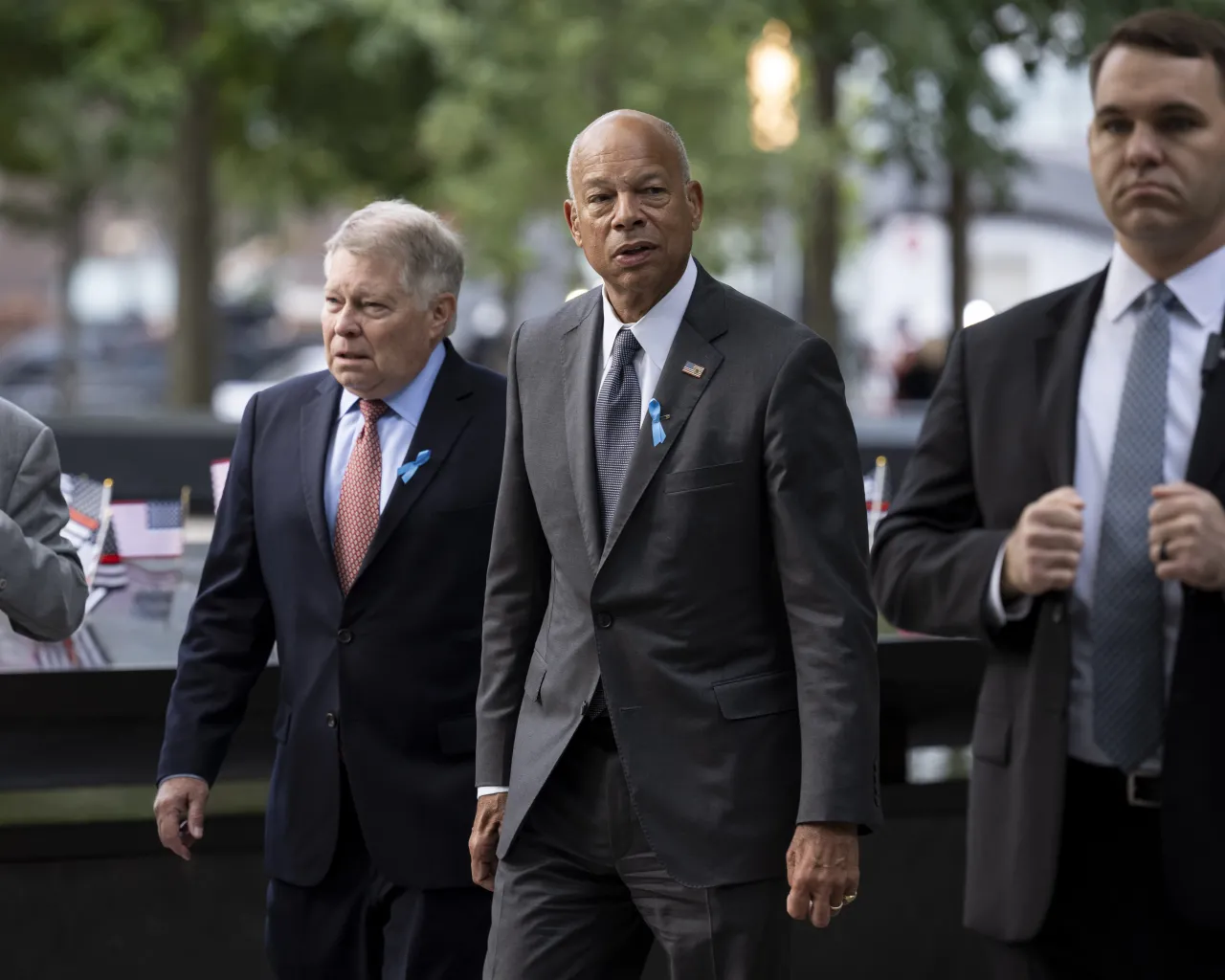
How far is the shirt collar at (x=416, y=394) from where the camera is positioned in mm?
4500

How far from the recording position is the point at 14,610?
4.28 meters

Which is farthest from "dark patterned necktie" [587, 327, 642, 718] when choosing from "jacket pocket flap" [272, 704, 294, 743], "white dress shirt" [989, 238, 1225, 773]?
"jacket pocket flap" [272, 704, 294, 743]

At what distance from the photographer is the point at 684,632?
11.6 ft

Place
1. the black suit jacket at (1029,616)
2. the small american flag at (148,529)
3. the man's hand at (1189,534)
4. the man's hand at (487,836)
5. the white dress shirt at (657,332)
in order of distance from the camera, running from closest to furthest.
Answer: the man's hand at (1189,534) < the black suit jacket at (1029,616) < the white dress shirt at (657,332) < the man's hand at (487,836) < the small american flag at (148,529)

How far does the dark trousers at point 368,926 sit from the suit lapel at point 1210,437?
1881 mm

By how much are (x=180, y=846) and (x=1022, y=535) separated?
2063 mm

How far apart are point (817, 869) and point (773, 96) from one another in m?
16.6

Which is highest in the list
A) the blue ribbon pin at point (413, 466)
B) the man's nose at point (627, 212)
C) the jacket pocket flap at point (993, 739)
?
the man's nose at point (627, 212)

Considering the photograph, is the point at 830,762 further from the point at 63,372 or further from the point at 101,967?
the point at 63,372

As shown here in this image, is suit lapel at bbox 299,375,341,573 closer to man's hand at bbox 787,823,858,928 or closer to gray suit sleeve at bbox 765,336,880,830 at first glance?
gray suit sleeve at bbox 765,336,880,830

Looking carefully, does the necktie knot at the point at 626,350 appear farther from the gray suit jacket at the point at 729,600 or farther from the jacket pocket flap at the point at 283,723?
the jacket pocket flap at the point at 283,723

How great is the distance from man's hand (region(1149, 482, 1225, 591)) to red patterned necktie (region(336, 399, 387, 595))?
5.99 ft

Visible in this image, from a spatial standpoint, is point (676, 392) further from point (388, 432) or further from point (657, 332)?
point (388, 432)


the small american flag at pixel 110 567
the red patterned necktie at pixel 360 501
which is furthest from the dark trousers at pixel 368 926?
the small american flag at pixel 110 567
